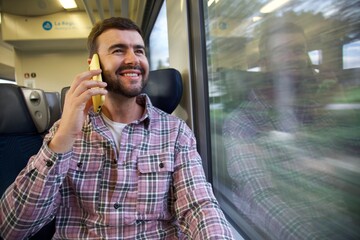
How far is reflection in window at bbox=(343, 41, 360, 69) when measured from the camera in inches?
25.2

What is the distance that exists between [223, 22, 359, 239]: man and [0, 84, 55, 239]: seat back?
2.97 feet

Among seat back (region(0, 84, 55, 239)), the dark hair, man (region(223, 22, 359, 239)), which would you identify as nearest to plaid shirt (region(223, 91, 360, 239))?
man (region(223, 22, 359, 239))

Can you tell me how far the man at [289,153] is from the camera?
0.78 metres

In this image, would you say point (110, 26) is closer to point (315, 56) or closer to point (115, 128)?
point (115, 128)

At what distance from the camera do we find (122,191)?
1.00m

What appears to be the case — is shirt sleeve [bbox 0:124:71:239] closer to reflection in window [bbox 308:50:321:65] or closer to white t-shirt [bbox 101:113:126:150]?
white t-shirt [bbox 101:113:126:150]

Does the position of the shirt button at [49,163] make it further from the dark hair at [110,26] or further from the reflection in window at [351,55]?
the reflection in window at [351,55]

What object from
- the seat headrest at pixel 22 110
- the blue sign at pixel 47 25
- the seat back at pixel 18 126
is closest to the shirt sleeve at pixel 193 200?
the seat back at pixel 18 126

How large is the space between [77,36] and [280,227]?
4.68 m

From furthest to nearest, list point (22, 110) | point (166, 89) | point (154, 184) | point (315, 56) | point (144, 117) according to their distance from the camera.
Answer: point (166, 89)
point (22, 110)
point (144, 117)
point (154, 184)
point (315, 56)

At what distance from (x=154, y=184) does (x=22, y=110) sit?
0.73 meters

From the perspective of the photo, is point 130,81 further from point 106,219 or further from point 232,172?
point 232,172

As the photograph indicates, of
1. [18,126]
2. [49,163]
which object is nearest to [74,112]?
A: [49,163]

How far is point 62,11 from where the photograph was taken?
467cm
